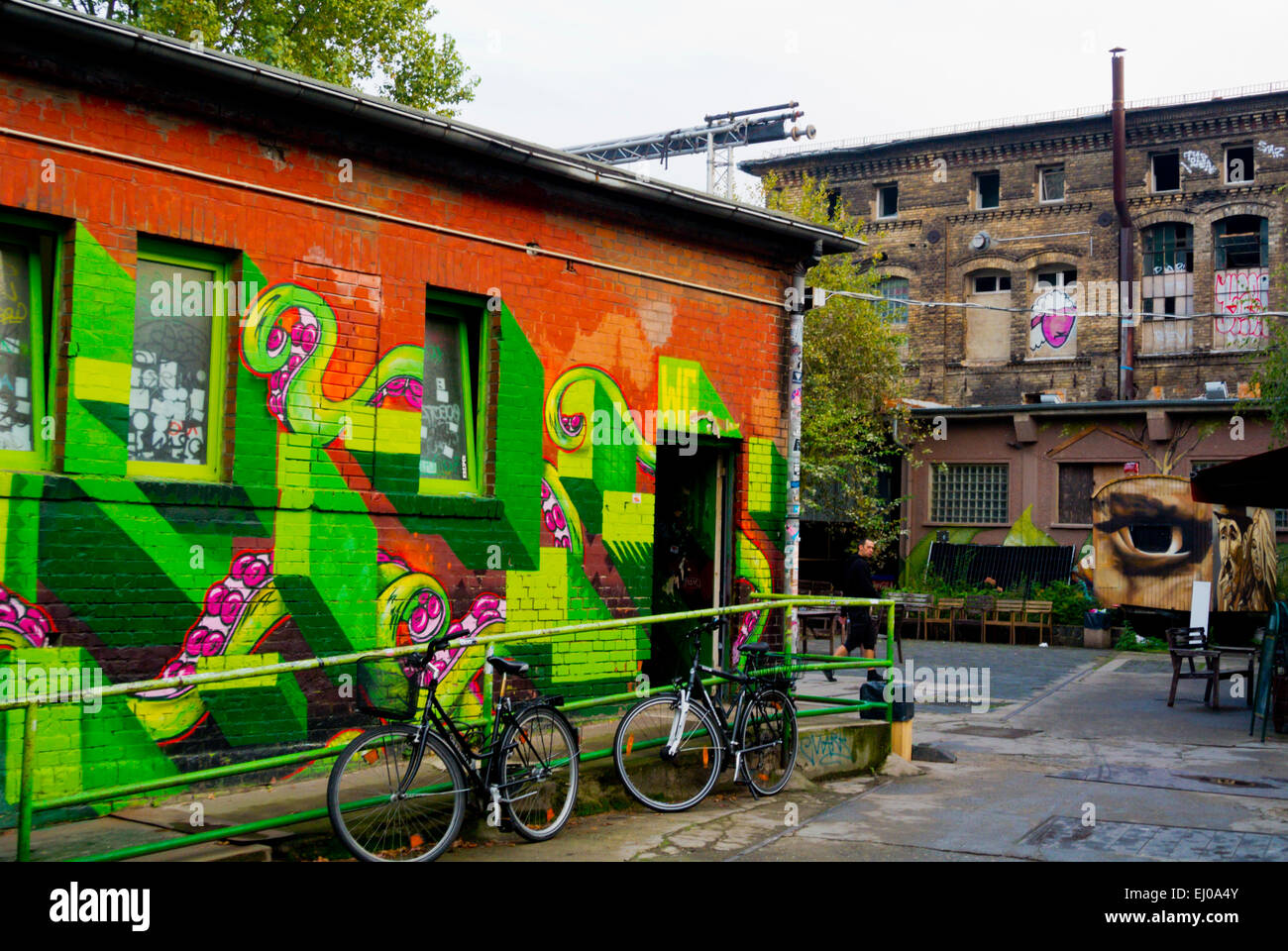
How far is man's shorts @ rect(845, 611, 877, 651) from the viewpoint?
48.2 ft

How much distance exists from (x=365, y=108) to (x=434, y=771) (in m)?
4.24

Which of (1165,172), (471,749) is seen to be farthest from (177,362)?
(1165,172)

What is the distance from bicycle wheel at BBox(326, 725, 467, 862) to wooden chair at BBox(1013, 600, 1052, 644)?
752 inches

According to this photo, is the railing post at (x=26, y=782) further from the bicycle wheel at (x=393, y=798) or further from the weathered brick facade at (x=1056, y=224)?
the weathered brick facade at (x=1056, y=224)

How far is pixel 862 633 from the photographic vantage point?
14.8 meters

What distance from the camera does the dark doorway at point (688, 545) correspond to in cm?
1111

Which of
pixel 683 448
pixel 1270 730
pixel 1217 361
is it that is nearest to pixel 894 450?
pixel 1217 361

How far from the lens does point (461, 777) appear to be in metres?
6.58

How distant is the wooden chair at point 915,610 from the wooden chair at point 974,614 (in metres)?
0.64

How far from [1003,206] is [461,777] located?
31.7 meters

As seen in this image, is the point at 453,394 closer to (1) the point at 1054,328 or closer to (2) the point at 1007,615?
(2) the point at 1007,615

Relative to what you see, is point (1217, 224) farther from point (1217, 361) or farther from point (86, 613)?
point (86, 613)

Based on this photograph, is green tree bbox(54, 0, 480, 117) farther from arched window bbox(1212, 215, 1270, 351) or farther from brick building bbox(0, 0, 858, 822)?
arched window bbox(1212, 215, 1270, 351)

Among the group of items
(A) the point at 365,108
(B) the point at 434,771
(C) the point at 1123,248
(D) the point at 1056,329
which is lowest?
(B) the point at 434,771
